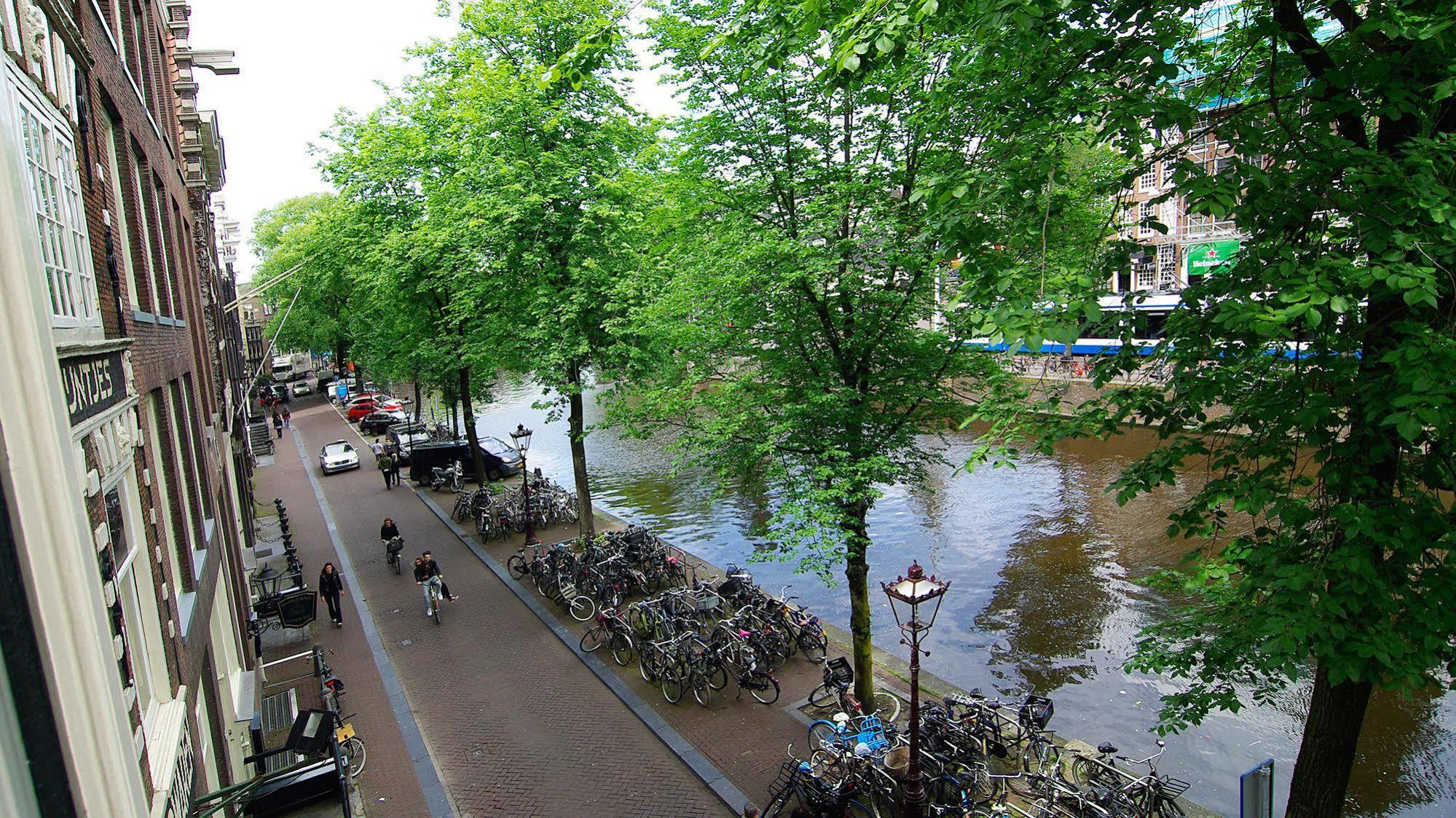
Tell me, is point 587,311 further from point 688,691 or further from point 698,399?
point 688,691

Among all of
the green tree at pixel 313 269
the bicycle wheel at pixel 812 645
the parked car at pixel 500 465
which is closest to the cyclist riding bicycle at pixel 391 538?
the green tree at pixel 313 269

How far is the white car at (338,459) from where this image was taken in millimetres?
34656

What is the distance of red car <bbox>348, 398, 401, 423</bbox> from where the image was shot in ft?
163

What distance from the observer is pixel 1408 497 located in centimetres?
537

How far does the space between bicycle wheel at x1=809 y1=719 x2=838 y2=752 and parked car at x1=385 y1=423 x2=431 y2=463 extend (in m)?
24.3

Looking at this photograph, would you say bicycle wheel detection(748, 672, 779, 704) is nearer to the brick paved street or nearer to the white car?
the brick paved street

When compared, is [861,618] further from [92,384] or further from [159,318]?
[92,384]

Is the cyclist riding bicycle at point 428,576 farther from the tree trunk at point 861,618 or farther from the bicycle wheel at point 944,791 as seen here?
the bicycle wheel at point 944,791

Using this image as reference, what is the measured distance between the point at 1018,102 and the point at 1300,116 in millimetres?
1861

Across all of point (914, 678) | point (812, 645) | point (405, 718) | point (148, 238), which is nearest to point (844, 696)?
point (812, 645)

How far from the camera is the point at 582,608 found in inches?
661

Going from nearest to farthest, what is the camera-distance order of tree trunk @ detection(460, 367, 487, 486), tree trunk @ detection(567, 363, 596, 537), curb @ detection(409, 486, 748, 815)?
curb @ detection(409, 486, 748, 815) → tree trunk @ detection(567, 363, 596, 537) → tree trunk @ detection(460, 367, 487, 486)

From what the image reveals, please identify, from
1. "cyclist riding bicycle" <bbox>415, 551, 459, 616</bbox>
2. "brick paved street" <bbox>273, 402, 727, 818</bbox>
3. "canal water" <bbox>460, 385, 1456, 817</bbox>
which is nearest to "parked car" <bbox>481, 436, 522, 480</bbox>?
"canal water" <bbox>460, 385, 1456, 817</bbox>

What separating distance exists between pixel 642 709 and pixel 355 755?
4179 mm
